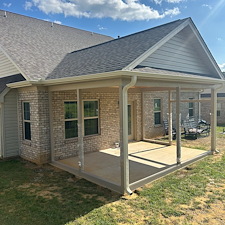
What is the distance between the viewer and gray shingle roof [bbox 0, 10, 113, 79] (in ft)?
27.0

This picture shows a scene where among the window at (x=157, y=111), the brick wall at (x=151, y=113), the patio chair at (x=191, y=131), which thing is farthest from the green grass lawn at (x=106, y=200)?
the window at (x=157, y=111)

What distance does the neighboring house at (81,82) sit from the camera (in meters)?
6.20

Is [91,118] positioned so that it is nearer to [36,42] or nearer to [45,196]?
[45,196]

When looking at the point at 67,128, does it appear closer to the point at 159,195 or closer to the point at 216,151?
the point at 159,195

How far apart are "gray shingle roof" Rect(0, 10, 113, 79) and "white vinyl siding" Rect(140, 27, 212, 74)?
3.97m

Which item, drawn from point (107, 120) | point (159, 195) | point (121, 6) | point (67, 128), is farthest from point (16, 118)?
point (121, 6)

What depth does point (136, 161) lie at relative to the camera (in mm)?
7887

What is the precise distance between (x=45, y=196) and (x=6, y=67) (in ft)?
22.7

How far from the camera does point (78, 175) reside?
670cm

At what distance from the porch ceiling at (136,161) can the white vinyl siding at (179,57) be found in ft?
10.8

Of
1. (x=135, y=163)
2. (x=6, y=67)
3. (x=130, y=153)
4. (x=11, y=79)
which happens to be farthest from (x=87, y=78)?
(x=6, y=67)

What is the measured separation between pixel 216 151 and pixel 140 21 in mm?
11998

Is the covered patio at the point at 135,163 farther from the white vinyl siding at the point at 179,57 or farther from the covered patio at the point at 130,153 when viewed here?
the white vinyl siding at the point at 179,57

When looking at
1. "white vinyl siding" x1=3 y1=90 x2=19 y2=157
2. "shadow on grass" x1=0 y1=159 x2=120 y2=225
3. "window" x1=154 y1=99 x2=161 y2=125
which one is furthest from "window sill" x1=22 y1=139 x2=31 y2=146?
"window" x1=154 y1=99 x2=161 y2=125
